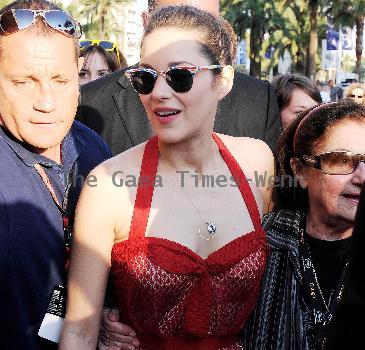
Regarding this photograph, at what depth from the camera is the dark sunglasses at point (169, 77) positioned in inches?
90.9

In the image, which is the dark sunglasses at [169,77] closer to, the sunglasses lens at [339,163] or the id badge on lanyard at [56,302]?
the id badge on lanyard at [56,302]

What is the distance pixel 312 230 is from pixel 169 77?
2.90 feet

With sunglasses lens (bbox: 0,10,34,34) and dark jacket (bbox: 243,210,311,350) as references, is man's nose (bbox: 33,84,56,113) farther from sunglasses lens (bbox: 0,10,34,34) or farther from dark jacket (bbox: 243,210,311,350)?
dark jacket (bbox: 243,210,311,350)

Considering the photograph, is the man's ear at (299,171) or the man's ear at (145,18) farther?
the man's ear at (299,171)

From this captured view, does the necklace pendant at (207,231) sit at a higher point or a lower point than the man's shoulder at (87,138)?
lower

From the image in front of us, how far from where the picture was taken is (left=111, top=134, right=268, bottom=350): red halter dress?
2268 mm

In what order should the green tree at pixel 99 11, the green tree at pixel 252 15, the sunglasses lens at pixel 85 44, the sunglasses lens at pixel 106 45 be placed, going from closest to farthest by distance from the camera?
the sunglasses lens at pixel 85 44 → the sunglasses lens at pixel 106 45 → the green tree at pixel 252 15 → the green tree at pixel 99 11

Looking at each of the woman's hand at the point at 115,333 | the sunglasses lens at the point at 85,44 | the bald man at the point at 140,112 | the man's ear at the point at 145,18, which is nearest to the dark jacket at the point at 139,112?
the bald man at the point at 140,112

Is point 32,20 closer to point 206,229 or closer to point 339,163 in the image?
point 206,229

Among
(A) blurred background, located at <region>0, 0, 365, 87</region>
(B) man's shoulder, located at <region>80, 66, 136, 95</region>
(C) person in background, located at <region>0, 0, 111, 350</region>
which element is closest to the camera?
(C) person in background, located at <region>0, 0, 111, 350</region>

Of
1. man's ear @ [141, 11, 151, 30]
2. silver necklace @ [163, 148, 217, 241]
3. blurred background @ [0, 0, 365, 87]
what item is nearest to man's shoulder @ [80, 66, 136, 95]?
man's ear @ [141, 11, 151, 30]

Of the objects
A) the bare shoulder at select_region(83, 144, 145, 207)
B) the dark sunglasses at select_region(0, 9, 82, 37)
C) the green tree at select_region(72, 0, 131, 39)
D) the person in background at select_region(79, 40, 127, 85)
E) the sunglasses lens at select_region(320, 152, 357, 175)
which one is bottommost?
the bare shoulder at select_region(83, 144, 145, 207)

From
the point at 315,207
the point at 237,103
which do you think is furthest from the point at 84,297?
the point at 237,103

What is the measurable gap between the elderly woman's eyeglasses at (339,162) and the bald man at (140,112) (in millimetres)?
1016
